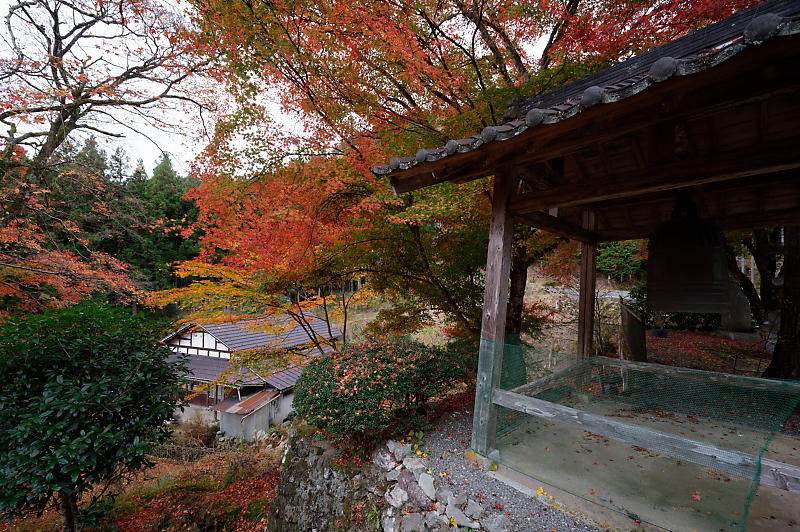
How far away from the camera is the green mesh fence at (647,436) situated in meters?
2.23

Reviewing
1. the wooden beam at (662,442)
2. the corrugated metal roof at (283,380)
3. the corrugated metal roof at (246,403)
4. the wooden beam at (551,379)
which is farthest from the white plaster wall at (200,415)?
the wooden beam at (662,442)

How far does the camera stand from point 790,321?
5141mm

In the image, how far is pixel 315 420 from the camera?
12.6 ft

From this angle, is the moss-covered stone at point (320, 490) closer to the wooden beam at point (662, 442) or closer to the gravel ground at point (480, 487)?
the gravel ground at point (480, 487)

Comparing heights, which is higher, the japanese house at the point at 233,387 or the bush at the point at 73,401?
the bush at the point at 73,401

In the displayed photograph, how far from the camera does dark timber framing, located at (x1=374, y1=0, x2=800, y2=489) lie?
1.79 m

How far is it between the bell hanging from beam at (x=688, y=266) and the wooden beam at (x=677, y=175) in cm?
34

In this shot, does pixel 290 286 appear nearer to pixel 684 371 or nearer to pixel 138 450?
pixel 138 450

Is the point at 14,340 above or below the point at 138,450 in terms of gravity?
above

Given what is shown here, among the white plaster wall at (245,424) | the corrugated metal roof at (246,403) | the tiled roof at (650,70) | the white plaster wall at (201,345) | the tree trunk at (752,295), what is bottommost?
the white plaster wall at (245,424)

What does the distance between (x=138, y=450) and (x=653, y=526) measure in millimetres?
4841

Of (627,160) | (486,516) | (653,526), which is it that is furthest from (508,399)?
(627,160)

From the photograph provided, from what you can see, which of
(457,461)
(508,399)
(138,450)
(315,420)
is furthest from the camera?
(315,420)

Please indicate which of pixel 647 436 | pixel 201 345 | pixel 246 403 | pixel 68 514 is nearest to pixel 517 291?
pixel 647 436
